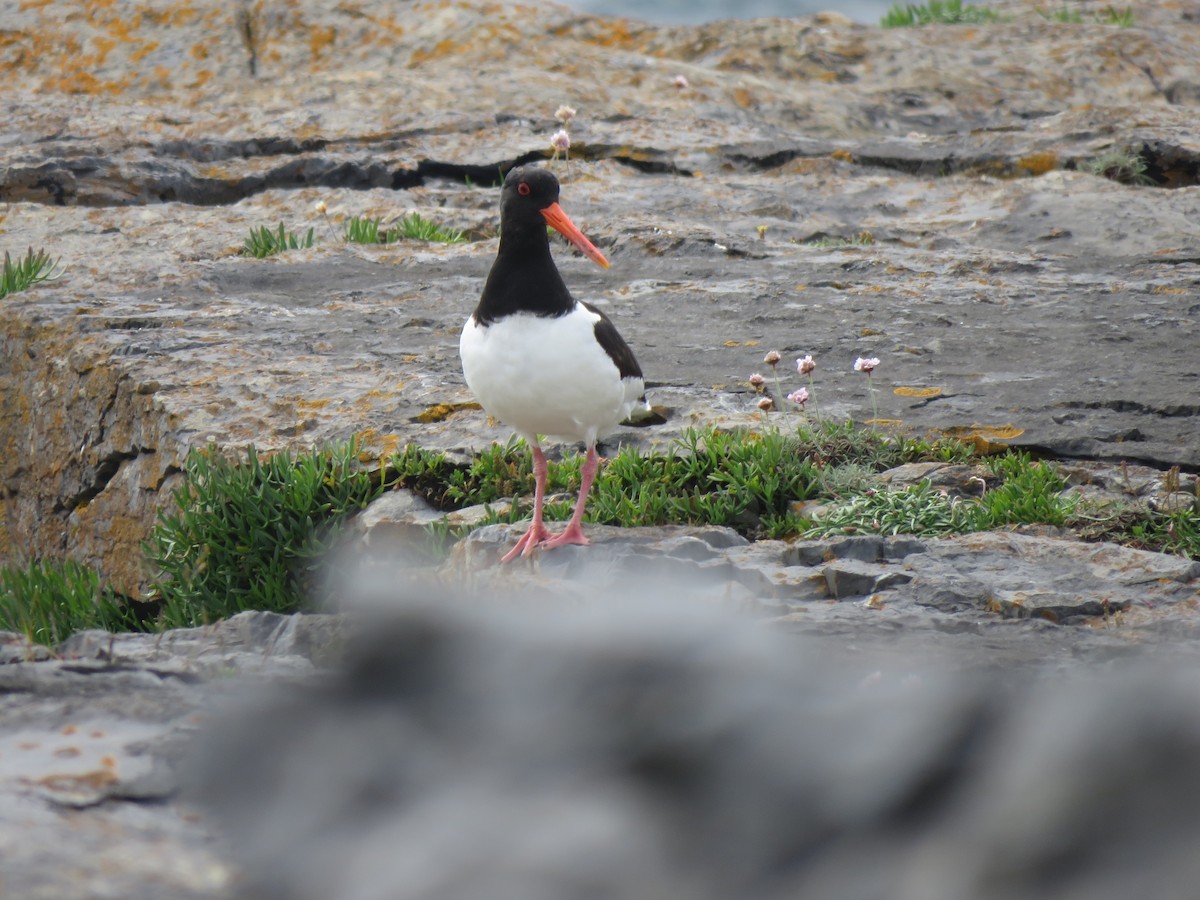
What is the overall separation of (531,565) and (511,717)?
6.15 ft

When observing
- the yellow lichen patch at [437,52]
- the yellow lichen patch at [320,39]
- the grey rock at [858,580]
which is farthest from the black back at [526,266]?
the yellow lichen patch at [320,39]

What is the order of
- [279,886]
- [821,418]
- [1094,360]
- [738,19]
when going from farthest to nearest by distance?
1. [738,19]
2. [1094,360]
3. [821,418]
4. [279,886]

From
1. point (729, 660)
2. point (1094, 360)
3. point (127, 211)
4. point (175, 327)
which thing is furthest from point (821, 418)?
point (127, 211)

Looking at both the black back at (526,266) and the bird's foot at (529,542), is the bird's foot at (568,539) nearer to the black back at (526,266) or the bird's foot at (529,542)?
the bird's foot at (529,542)

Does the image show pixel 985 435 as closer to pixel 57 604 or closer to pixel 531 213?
pixel 531 213

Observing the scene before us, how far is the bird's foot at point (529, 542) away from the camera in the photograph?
486cm

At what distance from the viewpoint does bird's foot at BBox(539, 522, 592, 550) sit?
4.89m

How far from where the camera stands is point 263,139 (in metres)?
10.4

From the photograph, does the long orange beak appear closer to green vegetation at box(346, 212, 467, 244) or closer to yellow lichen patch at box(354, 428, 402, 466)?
yellow lichen patch at box(354, 428, 402, 466)

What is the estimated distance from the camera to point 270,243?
8.73m

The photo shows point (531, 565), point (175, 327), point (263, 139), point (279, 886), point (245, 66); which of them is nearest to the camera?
point (279, 886)

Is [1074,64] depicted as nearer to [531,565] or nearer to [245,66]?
[245,66]

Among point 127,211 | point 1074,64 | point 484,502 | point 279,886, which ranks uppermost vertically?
point 1074,64

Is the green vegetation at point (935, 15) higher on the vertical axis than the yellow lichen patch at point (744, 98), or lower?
higher
